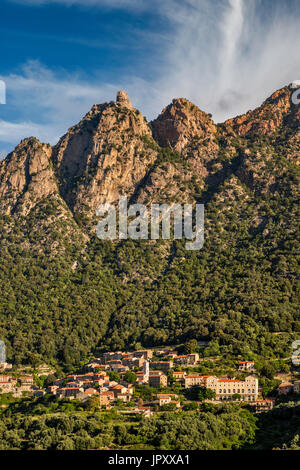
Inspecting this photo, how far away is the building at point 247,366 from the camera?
299 feet

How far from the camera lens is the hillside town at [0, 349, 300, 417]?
83.1m

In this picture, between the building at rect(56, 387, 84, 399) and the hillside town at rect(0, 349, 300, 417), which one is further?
the building at rect(56, 387, 84, 399)

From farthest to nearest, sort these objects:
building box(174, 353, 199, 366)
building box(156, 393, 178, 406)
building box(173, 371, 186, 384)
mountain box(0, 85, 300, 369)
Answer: mountain box(0, 85, 300, 369), building box(174, 353, 199, 366), building box(173, 371, 186, 384), building box(156, 393, 178, 406)

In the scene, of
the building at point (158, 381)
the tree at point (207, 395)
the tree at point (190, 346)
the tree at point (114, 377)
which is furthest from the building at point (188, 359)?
the tree at point (207, 395)

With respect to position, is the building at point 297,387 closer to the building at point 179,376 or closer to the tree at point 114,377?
the building at point 179,376

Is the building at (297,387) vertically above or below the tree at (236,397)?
above

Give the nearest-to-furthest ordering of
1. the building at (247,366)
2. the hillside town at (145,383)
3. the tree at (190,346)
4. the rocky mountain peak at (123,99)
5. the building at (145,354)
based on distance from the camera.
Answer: the hillside town at (145,383) → the building at (247,366) → the tree at (190,346) → the building at (145,354) → the rocky mountain peak at (123,99)

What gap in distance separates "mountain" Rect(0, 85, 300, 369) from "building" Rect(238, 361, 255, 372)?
5950 mm

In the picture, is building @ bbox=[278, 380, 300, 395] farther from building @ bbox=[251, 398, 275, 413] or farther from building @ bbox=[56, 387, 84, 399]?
building @ bbox=[56, 387, 84, 399]

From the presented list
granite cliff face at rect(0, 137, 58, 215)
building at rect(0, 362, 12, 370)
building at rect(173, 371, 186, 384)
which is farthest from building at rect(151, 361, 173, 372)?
granite cliff face at rect(0, 137, 58, 215)

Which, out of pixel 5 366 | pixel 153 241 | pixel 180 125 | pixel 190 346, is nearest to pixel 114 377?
pixel 190 346

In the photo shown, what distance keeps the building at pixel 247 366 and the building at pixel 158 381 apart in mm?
10619

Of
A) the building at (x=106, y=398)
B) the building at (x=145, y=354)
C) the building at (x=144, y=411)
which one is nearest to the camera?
the building at (x=144, y=411)
